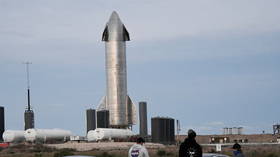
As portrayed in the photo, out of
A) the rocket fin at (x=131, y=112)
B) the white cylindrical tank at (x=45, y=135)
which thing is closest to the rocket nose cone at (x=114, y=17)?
the rocket fin at (x=131, y=112)

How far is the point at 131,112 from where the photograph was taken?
92562 millimetres

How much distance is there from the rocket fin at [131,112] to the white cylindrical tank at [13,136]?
52.8 ft

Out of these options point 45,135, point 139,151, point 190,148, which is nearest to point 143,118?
point 45,135

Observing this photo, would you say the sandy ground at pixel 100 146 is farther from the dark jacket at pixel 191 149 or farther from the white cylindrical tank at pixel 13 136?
the dark jacket at pixel 191 149

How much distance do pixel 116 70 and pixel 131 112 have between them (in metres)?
7.71

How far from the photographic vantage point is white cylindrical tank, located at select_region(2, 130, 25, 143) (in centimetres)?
8462

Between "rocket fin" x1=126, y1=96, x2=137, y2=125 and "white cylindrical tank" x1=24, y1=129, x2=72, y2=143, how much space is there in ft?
30.9

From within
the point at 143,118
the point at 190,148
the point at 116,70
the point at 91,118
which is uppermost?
the point at 116,70

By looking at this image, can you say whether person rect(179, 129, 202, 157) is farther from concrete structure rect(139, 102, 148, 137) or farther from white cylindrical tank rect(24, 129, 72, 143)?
concrete structure rect(139, 102, 148, 137)

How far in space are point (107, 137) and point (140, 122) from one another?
12.2m

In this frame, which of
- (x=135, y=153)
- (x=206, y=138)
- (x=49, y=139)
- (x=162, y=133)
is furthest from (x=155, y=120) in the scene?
(x=135, y=153)

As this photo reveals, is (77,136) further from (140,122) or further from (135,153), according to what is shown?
(135,153)

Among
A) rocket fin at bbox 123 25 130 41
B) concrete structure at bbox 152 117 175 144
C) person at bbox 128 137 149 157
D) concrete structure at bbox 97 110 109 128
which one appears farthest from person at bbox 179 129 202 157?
rocket fin at bbox 123 25 130 41

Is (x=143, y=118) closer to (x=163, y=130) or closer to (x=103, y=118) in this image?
(x=163, y=130)
